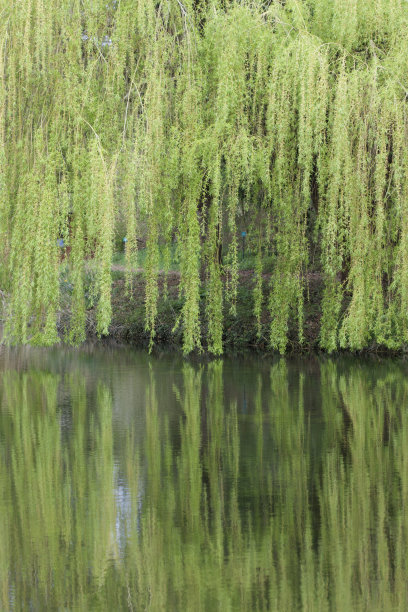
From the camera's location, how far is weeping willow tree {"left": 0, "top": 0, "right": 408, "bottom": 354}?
37.6ft

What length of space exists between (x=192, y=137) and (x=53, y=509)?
704cm

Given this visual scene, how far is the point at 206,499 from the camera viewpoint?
6.21 m

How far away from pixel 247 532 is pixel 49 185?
23.1 ft

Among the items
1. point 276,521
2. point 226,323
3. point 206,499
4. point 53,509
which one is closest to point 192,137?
point 226,323

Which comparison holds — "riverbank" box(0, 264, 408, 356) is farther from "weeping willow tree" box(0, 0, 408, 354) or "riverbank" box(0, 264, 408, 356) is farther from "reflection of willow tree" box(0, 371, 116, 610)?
"reflection of willow tree" box(0, 371, 116, 610)

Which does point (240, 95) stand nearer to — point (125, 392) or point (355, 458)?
point (125, 392)

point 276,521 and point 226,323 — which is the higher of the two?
point 276,521

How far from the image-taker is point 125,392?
12.0 m

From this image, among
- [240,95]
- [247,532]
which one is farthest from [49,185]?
[247,532]

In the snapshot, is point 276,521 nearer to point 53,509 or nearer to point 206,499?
point 206,499

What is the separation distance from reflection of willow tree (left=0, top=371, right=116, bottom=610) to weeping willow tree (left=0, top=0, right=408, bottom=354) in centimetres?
266

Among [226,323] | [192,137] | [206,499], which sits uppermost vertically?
[192,137]

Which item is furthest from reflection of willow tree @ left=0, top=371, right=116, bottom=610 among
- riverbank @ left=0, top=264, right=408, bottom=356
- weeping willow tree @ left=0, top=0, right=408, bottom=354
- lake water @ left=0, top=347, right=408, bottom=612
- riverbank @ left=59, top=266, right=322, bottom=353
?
riverbank @ left=59, top=266, right=322, bottom=353

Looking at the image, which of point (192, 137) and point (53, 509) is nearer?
point (53, 509)
